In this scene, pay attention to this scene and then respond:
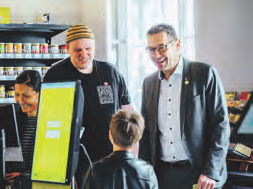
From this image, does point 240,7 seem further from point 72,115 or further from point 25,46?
point 25,46

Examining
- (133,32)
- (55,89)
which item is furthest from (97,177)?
(133,32)

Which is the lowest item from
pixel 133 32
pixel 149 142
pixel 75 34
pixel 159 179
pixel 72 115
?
pixel 159 179

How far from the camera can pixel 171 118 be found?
2.39 meters

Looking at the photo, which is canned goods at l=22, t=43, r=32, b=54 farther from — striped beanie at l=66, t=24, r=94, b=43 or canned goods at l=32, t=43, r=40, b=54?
striped beanie at l=66, t=24, r=94, b=43

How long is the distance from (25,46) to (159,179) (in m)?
4.16

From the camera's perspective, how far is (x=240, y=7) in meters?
3.64

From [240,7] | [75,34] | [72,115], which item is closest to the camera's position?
[72,115]

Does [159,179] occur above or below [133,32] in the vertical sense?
below

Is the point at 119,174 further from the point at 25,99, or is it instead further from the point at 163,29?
the point at 25,99

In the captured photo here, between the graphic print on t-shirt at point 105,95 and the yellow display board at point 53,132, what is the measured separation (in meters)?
0.75

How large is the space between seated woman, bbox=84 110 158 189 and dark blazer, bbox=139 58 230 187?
380 millimetres

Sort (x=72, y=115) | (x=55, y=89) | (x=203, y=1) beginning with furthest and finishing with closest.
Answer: (x=203, y=1) < (x=55, y=89) < (x=72, y=115)

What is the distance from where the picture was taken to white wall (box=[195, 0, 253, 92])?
3566 millimetres

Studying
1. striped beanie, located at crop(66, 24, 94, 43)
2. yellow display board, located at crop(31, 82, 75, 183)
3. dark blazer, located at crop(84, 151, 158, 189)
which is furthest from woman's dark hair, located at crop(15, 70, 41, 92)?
dark blazer, located at crop(84, 151, 158, 189)
